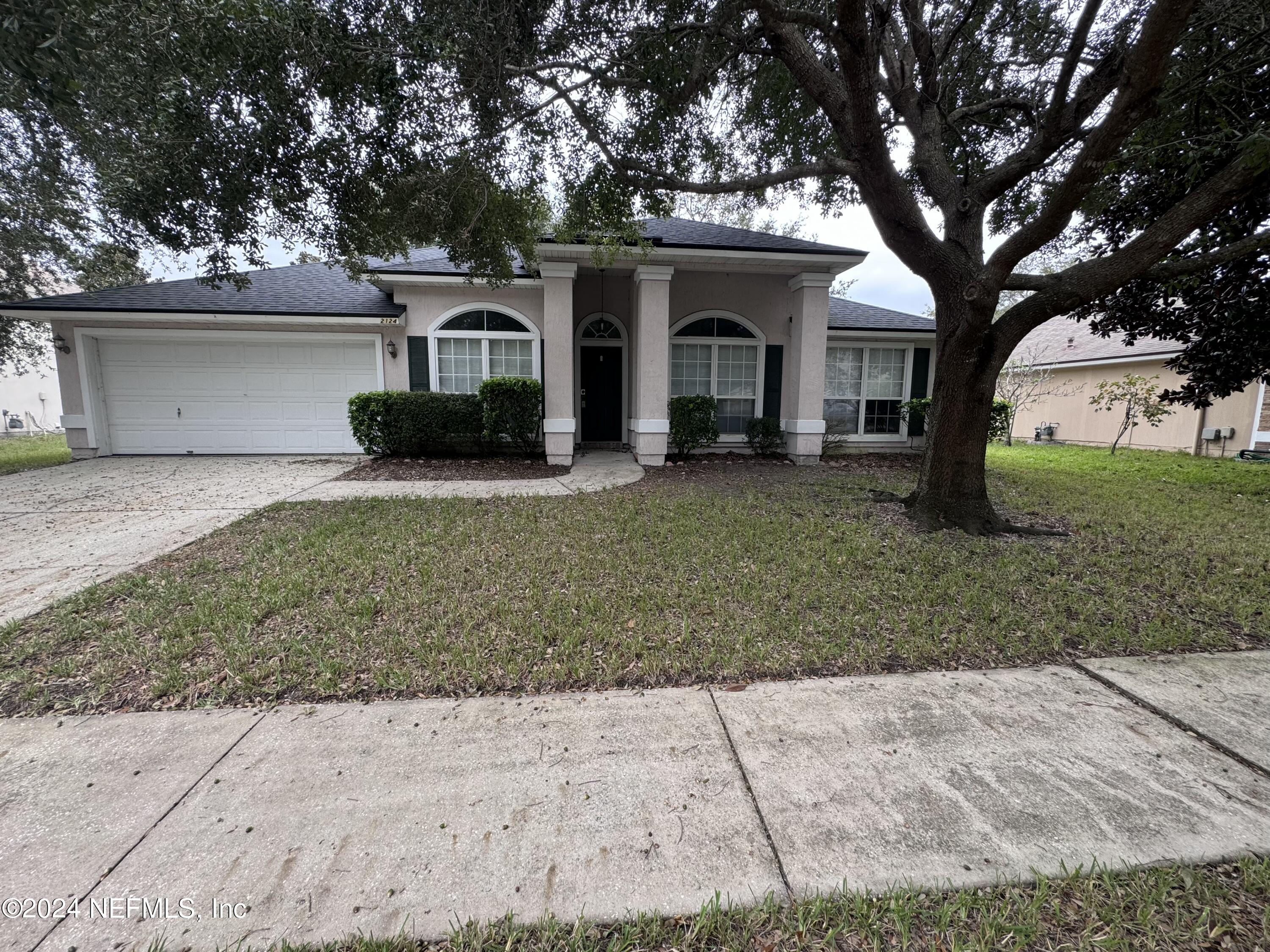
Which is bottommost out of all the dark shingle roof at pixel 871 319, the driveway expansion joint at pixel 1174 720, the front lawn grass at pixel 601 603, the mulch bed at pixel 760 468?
the driveway expansion joint at pixel 1174 720

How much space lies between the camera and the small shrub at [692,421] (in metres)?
9.73

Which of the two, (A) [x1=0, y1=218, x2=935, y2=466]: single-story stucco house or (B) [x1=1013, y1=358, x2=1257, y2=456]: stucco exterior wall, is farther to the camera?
(B) [x1=1013, y1=358, x2=1257, y2=456]: stucco exterior wall

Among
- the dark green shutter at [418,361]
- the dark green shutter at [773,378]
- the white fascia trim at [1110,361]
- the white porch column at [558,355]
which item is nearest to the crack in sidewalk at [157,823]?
the white porch column at [558,355]

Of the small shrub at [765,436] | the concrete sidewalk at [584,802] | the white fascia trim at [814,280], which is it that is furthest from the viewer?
the small shrub at [765,436]

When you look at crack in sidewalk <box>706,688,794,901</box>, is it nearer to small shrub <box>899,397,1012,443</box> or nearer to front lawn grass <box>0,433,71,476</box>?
small shrub <box>899,397,1012,443</box>

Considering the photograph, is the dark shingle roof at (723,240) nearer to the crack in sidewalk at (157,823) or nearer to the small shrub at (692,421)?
the small shrub at (692,421)

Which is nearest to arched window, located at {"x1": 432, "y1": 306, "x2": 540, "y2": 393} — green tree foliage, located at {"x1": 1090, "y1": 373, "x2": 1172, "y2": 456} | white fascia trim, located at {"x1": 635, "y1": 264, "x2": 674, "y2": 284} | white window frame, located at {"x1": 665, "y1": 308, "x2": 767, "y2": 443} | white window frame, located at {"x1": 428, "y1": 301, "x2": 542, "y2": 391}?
white window frame, located at {"x1": 428, "y1": 301, "x2": 542, "y2": 391}

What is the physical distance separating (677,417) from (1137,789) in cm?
815

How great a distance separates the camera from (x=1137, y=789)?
207 cm

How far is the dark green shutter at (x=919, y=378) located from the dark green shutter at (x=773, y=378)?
138 inches

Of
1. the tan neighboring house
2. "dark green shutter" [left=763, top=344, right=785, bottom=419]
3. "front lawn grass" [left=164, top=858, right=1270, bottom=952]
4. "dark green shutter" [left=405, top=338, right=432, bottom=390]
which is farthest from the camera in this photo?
the tan neighboring house

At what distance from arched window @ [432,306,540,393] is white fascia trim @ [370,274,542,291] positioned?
0.56 meters

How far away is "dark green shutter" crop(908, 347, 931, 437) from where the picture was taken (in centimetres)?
1167

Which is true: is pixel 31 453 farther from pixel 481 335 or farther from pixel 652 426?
pixel 652 426
